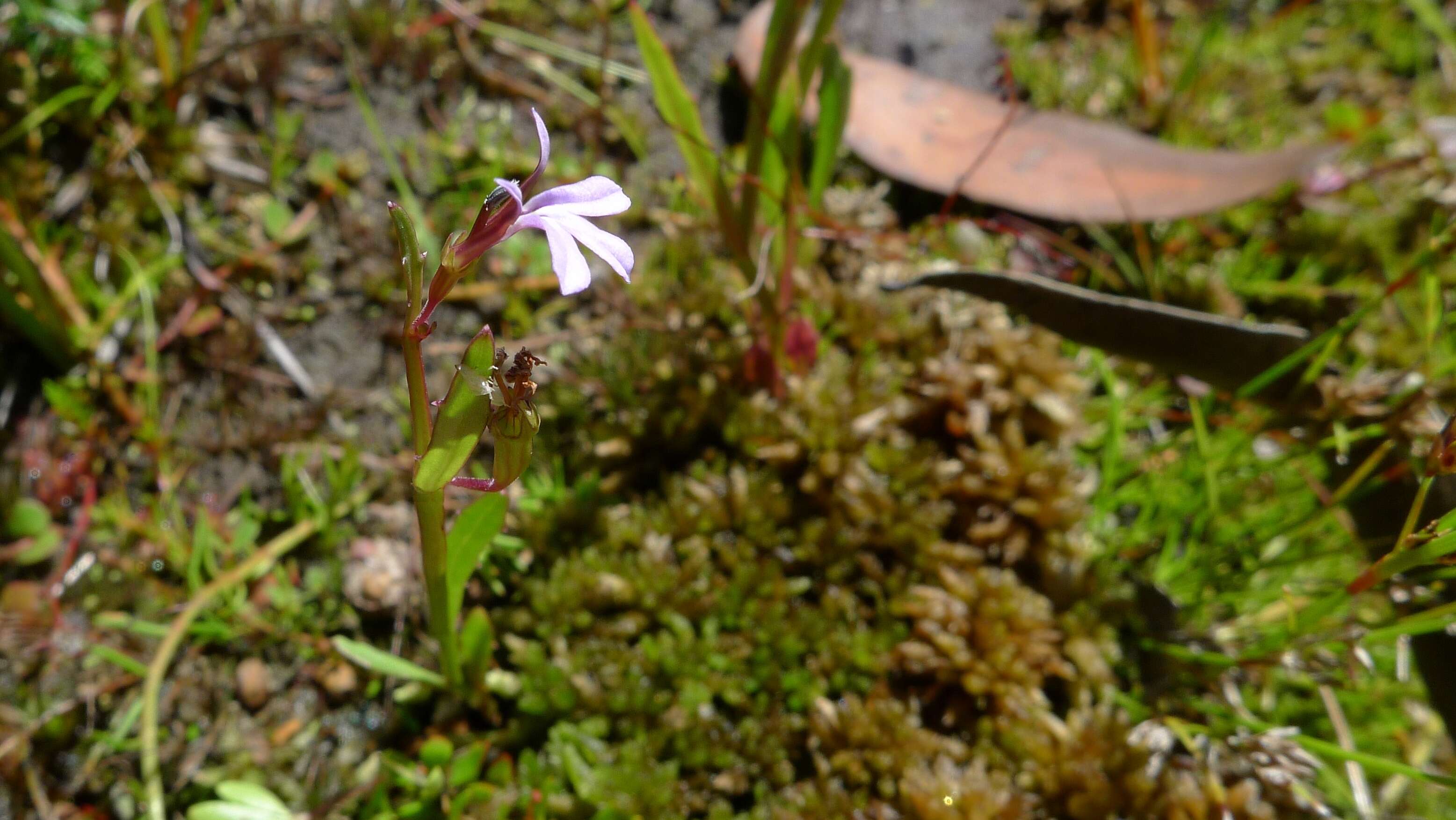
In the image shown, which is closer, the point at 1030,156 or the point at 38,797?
the point at 38,797

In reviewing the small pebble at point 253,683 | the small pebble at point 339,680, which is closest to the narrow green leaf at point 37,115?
the small pebble at point 253,683

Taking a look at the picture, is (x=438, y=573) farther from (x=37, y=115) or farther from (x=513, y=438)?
(x=37, y=115)

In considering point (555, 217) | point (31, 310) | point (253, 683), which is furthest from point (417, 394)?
point (31, 310)

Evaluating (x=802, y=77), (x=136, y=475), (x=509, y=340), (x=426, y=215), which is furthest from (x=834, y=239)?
(x=136, y=475)

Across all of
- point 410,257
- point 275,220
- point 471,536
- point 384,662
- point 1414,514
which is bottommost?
point 384,662

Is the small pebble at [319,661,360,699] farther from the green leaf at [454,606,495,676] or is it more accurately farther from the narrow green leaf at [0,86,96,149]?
the narrow green leaf at [0,86,96,149]

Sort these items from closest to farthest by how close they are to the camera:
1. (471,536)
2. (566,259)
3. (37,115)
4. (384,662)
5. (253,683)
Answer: (566,259) < (471,536) < (384,662) < (253,683) < (37,115)

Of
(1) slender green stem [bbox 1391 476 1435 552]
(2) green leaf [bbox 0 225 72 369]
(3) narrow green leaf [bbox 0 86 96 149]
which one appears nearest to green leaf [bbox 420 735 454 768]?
(2) green leaf [bbox 0 225 72 369]
